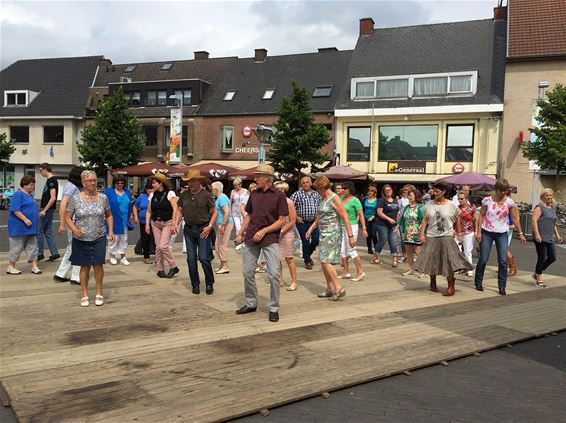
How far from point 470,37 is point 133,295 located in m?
31.1

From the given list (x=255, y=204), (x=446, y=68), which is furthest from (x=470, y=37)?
(x=255, y=204)

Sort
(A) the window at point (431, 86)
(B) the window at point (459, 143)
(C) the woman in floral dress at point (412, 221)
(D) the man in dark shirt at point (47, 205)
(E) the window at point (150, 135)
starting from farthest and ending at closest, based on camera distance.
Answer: (E) the window at point (150, 135), (A) the window at point (431, 86), (B) the window at point (459, 143), (C) the woman in floral dress at point (412, 221), (D) the man in dark shirt at point (47, 205)

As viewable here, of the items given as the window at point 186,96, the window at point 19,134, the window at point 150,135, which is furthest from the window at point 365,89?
the window at point 19,134

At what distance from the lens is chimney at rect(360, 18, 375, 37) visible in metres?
35.4

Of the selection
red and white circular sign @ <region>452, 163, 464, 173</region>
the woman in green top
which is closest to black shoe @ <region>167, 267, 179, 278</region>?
the woman in green top

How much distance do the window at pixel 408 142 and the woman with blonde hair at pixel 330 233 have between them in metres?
25.2

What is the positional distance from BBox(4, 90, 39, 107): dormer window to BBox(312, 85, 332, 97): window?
2376 cm

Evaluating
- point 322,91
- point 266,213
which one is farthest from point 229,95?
point 266,213

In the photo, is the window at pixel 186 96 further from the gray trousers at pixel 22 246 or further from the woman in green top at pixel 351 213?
the woman in green top at pixel 351 213

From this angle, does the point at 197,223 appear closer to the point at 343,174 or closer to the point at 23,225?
the point at 23,225

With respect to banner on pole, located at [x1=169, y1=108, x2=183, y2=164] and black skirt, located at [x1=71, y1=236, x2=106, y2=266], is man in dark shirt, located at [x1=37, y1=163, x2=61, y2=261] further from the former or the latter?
banner on pole, located at [x1=169, y1=108, x2=183, y2=164]

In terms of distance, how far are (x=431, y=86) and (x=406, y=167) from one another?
4.94 m

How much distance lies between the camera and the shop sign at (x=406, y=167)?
31359 millimetres

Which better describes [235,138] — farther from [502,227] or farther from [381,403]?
[381,403]
